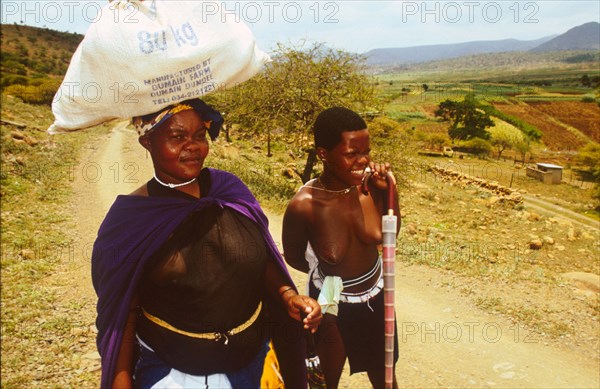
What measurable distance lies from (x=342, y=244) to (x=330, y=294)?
1.10ft

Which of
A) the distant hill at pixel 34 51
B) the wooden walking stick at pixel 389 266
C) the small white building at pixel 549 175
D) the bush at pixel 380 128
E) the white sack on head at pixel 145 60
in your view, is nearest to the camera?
the white sack on head at pixel 145 60

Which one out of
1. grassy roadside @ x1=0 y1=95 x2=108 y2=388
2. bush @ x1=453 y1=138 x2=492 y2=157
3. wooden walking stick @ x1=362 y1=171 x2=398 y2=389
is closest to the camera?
wooden walking stick @ x1=362 y1=171 x2=398 y2=389

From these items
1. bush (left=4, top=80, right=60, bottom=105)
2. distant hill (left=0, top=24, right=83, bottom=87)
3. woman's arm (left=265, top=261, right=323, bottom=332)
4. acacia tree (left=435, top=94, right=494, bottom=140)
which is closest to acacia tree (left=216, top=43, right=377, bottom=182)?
woman's arm (left=265, top=261, right=323, bottom=332)

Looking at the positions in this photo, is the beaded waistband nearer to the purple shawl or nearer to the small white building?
the purple shawl

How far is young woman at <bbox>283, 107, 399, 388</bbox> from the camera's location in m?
2.54

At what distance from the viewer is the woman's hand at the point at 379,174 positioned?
2.54 meters

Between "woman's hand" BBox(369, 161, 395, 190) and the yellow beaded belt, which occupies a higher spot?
"woman's hand" BBox(369, 161, 395, 190)

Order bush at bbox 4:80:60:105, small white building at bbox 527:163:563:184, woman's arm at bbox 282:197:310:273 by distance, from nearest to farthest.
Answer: woman's arm at bbox 282:197:310:273, bush at bbox 4:80:60:105, small white building at bbox 527:163:563:184

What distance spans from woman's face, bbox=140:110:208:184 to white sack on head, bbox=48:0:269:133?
0.44ft

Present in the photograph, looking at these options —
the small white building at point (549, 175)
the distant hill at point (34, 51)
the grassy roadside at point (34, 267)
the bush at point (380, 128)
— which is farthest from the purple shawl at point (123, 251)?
the distant hill at point (34, 51)

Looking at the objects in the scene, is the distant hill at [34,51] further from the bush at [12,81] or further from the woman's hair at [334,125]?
the woman's hair at [334,125]

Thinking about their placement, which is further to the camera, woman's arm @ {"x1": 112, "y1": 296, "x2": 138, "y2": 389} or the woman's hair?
the woman's hair

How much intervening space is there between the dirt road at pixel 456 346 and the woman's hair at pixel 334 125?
2747 millimetres

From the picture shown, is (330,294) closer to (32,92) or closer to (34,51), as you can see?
(32,92)
